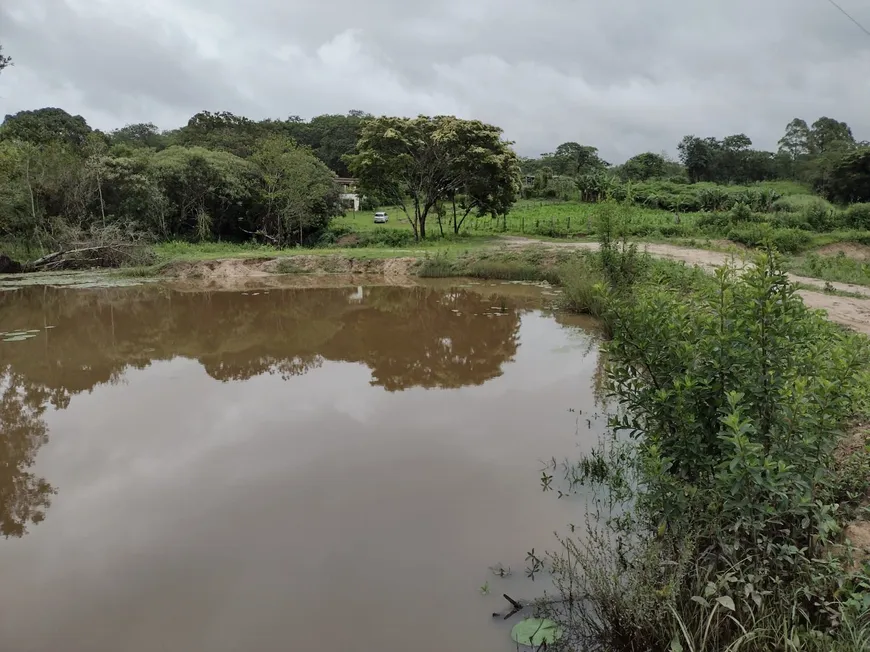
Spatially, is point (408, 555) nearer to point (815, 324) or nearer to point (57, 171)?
point (815, 324)

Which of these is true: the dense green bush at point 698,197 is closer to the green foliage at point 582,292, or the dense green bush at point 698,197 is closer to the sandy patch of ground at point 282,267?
the sandy patch of ground at point 282,267

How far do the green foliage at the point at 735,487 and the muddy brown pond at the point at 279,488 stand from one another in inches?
31.9

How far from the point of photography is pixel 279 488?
4.82 meters

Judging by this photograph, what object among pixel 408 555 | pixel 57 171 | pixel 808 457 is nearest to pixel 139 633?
pixel 408 555

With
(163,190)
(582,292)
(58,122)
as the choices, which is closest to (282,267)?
(163,190)

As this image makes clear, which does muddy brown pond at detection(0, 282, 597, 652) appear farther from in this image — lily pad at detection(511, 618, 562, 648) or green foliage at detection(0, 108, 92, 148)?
green foliage at detection(0, 108, 92, 148)

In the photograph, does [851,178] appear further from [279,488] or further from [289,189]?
[279,488]

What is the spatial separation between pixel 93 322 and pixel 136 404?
6.48 meters

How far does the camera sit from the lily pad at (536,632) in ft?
9.81

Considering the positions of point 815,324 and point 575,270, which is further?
point 575,270

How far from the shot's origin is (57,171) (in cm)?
2031

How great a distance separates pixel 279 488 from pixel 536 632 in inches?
103

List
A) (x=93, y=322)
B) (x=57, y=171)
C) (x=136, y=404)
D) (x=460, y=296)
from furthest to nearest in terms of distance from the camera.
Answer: (x=57, y=171)
(x=460, y=296)
(x=93, y=322)
(x=136, y=404)

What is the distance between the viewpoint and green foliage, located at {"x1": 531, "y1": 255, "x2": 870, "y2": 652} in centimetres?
256
